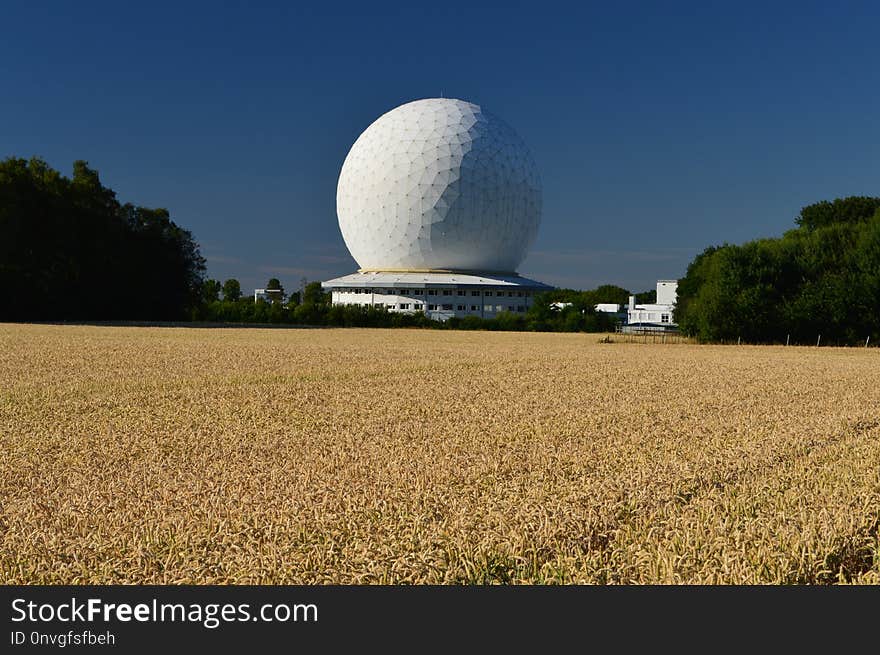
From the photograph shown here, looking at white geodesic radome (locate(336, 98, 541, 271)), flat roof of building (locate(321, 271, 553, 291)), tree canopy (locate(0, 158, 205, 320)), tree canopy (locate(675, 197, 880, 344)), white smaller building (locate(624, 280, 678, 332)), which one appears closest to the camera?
tree canopy (locate(675, 197, 880, 344))

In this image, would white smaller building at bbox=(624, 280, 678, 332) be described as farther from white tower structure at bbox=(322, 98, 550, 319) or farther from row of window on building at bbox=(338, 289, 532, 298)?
white tower structure at bbox=(322, 98, 550, 319)

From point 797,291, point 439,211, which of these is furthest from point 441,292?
point 797,291

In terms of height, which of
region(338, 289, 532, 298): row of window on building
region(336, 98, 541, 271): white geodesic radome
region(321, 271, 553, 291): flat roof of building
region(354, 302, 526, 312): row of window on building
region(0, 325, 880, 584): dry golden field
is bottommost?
region(0, 325, 880, 584): dry golden field

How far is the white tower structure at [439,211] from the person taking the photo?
65.8 m

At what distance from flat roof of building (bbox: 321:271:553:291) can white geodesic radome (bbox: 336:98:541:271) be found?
0.78 metres

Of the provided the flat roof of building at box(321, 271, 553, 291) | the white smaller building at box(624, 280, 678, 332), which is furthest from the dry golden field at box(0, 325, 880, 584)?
the white smaller building at box(624, 280, 678, 332)

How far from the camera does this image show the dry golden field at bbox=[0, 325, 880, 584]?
4.94m

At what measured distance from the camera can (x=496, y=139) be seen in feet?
225

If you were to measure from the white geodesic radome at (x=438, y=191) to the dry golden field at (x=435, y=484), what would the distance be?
164ft

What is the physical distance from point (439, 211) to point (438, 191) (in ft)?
6.21

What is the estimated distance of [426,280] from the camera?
230ft

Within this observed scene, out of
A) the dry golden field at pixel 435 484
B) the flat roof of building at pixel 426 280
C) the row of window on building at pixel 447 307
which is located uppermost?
the flat roof of building at pixel 426 280

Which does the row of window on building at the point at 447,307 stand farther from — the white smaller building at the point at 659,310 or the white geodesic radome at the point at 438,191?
the white smaller building at the point at 659,310

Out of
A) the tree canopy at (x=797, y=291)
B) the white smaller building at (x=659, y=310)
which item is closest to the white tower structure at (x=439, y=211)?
the white smaller building at (x=659, y=310)
